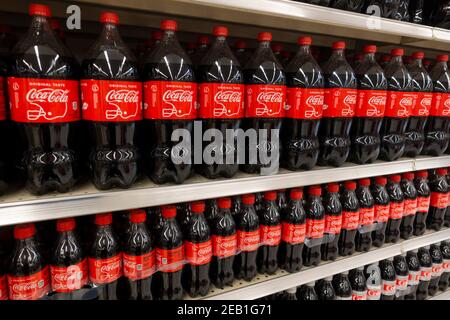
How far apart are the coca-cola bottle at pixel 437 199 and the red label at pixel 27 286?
205 cm

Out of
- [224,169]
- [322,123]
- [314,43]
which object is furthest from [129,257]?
[314,43]

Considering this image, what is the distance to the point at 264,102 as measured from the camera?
1079mm

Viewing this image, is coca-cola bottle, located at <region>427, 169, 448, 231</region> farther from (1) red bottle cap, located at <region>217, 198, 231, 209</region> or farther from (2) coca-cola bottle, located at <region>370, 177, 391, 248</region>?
(1) red bottle cap, located at <region>217, 198, 231, 209</region>

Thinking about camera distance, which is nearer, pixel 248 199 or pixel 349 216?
pixel 248 199

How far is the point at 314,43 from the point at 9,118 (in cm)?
155

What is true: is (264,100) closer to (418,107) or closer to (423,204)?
(418,107)

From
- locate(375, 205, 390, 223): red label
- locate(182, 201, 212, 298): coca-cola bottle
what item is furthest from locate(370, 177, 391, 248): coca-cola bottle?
locate(182, 201, 212, 298): coca-cola bottle

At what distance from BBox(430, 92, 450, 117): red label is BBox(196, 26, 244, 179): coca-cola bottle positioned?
3.91ft

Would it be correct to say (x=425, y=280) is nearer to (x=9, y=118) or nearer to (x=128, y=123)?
(x=128, y=123)

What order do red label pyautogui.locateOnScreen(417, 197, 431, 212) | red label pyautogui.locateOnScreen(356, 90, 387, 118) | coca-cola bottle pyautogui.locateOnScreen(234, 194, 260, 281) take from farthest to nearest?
red label pyautogui.locateOnScreen(417, 197, 431, 212) < red label pyautogui.locateOnScreen(356, 90, 387, 118) < coca-cola bottle pyautogui.locateOnScreen(234, 194, 260, 281)

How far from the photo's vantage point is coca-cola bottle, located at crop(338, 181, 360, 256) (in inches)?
54.9

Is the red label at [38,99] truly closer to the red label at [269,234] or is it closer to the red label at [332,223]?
the red label at [269,234]

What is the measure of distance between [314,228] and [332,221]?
0.37 ft

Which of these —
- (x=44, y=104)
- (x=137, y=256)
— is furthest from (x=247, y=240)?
(x=44, y=104)
